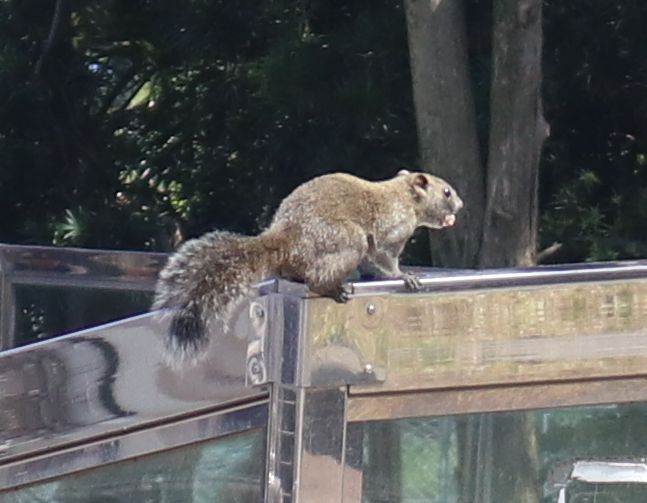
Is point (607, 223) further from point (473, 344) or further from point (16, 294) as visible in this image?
point (473, 344)

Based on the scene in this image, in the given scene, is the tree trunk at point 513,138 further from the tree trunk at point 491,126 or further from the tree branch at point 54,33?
the tree branch at point 54,33

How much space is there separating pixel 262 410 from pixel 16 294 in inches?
71.9

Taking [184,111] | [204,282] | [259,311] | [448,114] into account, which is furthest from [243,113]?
[259,311]

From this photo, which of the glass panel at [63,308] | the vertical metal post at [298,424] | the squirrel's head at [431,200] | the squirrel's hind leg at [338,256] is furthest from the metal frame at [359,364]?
the squirrel's head at [431,200]

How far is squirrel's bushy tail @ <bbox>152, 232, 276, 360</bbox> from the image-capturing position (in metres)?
1.73

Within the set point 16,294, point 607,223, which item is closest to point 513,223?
point 607,223

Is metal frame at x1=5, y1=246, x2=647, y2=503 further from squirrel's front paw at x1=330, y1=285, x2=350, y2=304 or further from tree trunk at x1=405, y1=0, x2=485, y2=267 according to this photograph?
tree trunk at x1=405, y1=0, x2=485, y2=267

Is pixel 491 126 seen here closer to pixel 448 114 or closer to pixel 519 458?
pixel 448 114

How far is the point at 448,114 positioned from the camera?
3977 mm

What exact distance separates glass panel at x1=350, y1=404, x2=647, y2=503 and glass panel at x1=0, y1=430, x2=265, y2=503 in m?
0.14

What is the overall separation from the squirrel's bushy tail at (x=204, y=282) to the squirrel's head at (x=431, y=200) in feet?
2.86

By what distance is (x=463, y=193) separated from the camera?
4.02 m

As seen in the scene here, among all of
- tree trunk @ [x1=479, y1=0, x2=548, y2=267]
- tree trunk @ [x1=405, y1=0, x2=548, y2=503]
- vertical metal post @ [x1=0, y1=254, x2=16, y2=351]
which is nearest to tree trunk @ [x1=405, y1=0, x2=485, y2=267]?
tree trunk @ [x1=405, y1=0, x2=548, y2=503]

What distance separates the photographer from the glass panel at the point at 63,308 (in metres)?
3.18
